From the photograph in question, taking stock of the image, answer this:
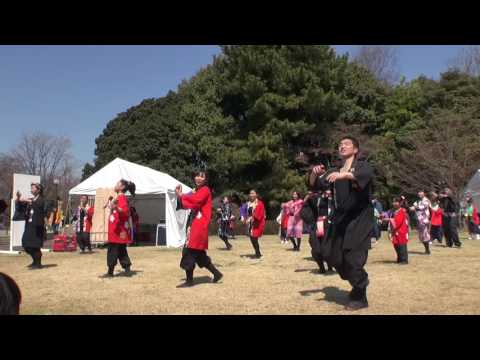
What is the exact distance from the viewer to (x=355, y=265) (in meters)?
5.03

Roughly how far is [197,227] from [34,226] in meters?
4.77

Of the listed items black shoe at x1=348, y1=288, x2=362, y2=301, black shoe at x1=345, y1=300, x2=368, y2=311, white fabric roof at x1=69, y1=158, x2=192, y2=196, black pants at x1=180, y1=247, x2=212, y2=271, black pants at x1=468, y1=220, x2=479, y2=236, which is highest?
white fabric roof at x1=69, y1=158, x2=192, y2=196

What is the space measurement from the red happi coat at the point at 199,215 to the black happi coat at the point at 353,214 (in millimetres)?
2281

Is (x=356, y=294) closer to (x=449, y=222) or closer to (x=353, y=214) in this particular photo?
(x=353, y=214)

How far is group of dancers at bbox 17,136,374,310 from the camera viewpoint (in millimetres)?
5074

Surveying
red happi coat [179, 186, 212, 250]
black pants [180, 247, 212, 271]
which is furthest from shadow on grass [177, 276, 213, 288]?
red happi coat [179, 186, 212, 250]

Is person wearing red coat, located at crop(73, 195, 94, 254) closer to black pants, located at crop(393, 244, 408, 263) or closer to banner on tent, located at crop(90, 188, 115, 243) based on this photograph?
banner on tent, located at crop(90, 188, 115, 243)

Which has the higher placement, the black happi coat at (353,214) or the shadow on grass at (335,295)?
the black happi coat at (353,214)

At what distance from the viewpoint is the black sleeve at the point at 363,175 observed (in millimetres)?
4939

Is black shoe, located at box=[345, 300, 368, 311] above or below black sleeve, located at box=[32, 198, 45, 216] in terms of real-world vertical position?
below

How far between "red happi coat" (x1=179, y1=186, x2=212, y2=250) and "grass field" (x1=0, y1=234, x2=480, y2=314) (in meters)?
0.74

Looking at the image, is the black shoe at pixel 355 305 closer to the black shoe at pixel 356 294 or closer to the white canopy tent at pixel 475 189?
the black shoe at pixel 356 294

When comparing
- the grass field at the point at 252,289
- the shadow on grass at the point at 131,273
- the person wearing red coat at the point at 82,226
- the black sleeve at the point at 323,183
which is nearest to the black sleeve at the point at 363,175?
the black sleeve at the point at 323,183

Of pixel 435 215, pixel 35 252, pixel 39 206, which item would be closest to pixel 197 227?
pixel 39 206
